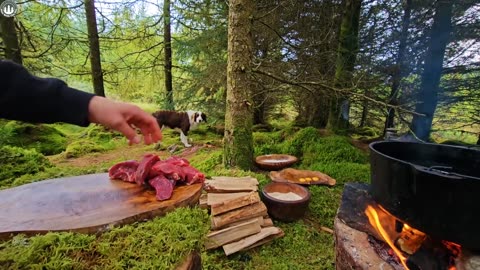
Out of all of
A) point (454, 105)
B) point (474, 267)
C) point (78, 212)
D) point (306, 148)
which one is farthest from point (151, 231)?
point (454, 105)

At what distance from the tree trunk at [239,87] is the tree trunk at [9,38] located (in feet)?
14.0

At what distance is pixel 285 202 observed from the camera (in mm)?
2801

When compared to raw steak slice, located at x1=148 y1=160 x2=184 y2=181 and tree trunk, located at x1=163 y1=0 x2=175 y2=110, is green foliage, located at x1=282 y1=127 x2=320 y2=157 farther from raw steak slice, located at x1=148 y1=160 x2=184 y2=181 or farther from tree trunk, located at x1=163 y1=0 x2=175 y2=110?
tree trunk, located at x1=163 y1=0 x2=175 y2=110

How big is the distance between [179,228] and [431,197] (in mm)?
1172

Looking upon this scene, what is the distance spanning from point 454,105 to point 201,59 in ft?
18.9

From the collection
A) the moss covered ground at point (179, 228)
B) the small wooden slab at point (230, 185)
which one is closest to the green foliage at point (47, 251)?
the moss covered ground at point (179, 228)

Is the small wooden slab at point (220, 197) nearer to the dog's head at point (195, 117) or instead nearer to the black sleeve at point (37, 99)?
the black sleeve at point (37, 99)

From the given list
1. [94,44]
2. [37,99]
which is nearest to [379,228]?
[37,99]

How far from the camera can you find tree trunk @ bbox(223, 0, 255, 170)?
3.13 m

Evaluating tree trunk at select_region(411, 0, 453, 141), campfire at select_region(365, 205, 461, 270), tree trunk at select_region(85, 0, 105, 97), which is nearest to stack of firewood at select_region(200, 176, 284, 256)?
campfire at select_region(365, 205, 461, 270)

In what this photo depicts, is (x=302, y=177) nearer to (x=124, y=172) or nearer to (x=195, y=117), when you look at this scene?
(x=124, y=172)

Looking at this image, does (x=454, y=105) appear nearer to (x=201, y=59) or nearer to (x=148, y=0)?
(x=201, y=59)

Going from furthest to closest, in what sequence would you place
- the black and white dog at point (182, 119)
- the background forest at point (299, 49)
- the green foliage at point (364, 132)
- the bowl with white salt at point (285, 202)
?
the green foliage at point (364, 132), the black and white dog at point (182, 119), the background forest at point (299, 49), the bowl with white salt at point (285, 202)

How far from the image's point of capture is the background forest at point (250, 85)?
2096 mm
